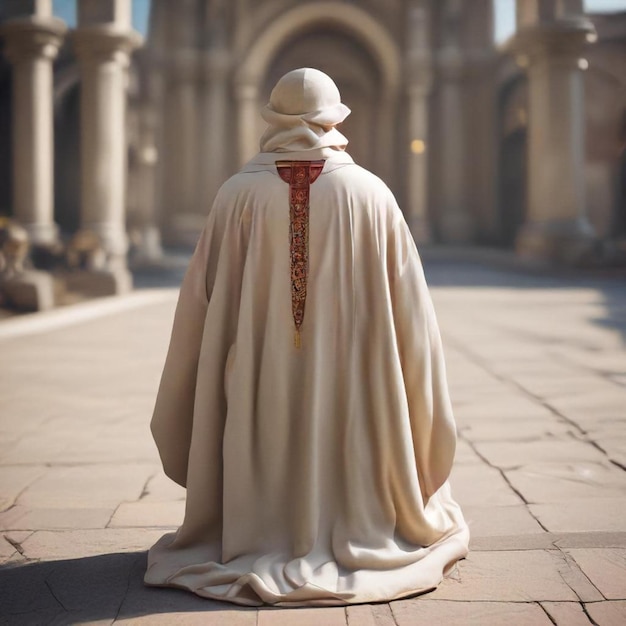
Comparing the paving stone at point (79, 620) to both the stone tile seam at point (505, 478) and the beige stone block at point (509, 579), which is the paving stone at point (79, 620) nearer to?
the beige stone block at point (509, 579)

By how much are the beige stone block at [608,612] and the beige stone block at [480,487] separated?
35.3 inches

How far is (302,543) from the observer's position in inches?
92.7

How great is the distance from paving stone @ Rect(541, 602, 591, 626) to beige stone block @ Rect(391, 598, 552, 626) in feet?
0.07

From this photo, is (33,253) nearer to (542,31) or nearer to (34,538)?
(542,31)

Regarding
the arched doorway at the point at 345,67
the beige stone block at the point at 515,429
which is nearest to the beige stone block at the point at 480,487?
the beige stone block at the point at 515,429

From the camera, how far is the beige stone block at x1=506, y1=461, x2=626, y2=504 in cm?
325

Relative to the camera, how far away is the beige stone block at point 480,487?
10.5 feet

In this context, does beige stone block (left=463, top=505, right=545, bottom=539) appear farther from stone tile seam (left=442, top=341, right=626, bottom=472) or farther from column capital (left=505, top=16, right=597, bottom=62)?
column capital (left=505, top=16, right=597, bottom=62)

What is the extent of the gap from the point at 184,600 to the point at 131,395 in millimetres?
2875

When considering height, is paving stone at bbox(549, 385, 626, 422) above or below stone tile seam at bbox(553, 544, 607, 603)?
above

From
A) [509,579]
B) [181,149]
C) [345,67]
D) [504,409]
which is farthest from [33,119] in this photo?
[345,67]

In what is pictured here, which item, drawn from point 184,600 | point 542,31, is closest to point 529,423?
point 184,600

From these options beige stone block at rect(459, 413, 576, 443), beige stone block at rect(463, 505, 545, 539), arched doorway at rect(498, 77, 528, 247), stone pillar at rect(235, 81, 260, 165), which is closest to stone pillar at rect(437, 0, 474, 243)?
arched doorway at rect(498, 77, 528, 247)

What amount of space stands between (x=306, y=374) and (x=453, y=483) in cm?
127
